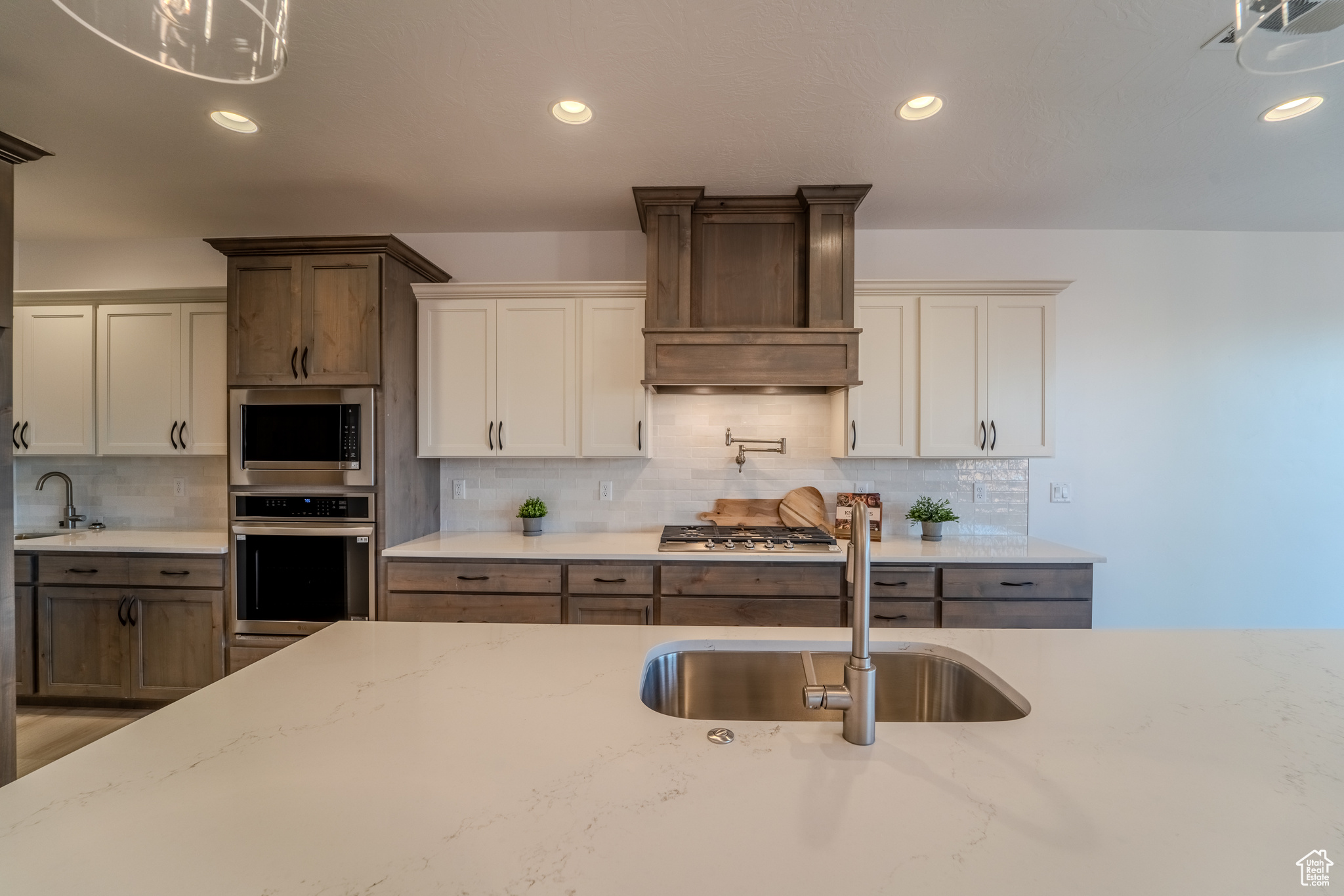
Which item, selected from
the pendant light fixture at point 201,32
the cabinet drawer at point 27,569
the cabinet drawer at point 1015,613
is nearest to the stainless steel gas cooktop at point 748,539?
the cabinet drawer at point 1015,613

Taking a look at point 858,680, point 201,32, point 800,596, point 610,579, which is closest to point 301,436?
point 610,579

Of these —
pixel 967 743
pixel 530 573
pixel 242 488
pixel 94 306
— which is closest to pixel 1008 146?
pixel 967 743

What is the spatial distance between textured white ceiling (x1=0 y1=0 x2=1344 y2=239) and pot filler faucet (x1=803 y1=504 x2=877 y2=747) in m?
1.56

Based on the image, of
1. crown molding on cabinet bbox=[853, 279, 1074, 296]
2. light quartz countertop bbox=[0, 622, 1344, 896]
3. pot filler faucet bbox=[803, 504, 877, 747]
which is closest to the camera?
light quartz countertop bbox=[0, 622, 1344, 896]

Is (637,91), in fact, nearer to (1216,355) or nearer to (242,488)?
(242,488)

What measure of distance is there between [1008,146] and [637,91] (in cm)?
156

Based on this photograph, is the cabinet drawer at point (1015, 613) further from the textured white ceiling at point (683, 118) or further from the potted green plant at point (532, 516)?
the potted green plant at point (532, 516)

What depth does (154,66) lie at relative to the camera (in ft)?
6.27

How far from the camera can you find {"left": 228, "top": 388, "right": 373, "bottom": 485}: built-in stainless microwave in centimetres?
274

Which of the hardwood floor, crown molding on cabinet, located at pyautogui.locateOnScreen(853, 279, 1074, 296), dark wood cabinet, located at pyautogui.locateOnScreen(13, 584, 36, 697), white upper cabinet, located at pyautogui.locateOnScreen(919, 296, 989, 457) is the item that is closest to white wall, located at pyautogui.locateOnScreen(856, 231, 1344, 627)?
crown molding on cabinet, located at pyautogui.locateOnScreen(853, 279, 1074, 296)

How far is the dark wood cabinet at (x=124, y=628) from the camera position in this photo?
9.53 ft

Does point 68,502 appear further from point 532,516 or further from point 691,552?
point 691,552

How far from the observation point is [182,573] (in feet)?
9.54

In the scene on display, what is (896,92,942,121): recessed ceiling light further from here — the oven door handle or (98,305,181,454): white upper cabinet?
(98,305,181,454): white upper cabinet
